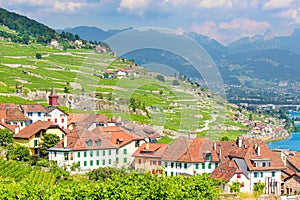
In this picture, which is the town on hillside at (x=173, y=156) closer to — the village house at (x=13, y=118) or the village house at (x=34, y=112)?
the village house at (x=13, y=118)

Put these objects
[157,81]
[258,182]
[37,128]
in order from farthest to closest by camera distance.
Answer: [157,81]
[37,128]
[258,182]

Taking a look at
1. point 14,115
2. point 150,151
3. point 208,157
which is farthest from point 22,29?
point 208,157

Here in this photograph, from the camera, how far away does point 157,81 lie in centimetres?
4034

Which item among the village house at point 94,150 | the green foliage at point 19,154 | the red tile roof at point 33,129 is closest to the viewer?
the village house at point 94,150

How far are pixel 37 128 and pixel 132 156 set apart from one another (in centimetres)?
785

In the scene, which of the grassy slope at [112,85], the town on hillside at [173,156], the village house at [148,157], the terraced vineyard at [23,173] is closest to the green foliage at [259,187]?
the town on hillside at [173,156]

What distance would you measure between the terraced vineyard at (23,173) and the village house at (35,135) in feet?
16.4

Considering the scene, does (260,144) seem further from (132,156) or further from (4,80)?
(4,80)

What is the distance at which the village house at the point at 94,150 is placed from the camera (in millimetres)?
33219

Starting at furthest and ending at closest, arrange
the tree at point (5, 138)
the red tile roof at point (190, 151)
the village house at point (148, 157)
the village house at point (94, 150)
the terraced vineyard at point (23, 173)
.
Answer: the tree at point (5, 138) → the village house at point (148, 157) → the village house at point (94, 150) → the red tile roof at point (190, 151) → the terraced vineyard at point (23, 173)

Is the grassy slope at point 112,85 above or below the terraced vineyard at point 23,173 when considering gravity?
above

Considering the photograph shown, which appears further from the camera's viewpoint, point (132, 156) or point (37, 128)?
point (37, 128)

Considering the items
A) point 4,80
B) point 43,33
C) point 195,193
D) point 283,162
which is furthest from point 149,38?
point 43,33

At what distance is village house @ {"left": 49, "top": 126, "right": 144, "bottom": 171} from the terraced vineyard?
2.47m
